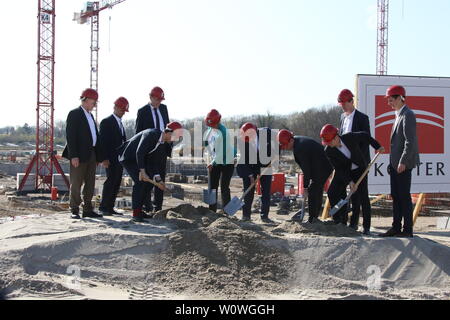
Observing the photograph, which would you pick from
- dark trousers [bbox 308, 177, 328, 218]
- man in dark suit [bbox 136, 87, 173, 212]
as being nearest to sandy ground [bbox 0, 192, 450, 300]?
dark trousers [bbox 308, 177, 328, 218]

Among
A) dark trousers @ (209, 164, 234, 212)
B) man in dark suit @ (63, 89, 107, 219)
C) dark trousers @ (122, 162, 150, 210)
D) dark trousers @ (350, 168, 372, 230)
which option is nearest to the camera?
dark trousers @ (350, 168, 372, 230)

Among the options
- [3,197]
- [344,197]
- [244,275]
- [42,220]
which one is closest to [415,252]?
[344,197]

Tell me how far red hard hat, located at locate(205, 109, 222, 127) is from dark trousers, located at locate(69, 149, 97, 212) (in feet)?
6.01

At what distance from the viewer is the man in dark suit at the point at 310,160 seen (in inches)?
301

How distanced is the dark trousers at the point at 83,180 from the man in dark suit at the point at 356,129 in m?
3.80

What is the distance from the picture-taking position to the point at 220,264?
21.1 feet

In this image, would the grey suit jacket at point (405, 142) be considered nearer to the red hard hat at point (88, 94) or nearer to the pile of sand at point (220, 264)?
the pile of sand at point (220, 264)

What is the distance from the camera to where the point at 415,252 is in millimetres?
6938

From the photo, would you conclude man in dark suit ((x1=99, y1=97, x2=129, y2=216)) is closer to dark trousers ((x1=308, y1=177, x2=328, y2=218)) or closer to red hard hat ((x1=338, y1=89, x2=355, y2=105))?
dark trousers ((x1=308, y1=177, x2=328, y2=218))

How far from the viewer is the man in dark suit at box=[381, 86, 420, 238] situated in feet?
23.2

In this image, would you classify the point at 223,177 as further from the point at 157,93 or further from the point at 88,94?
the point at 88,94

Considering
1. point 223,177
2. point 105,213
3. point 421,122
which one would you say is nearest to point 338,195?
point 223,177
